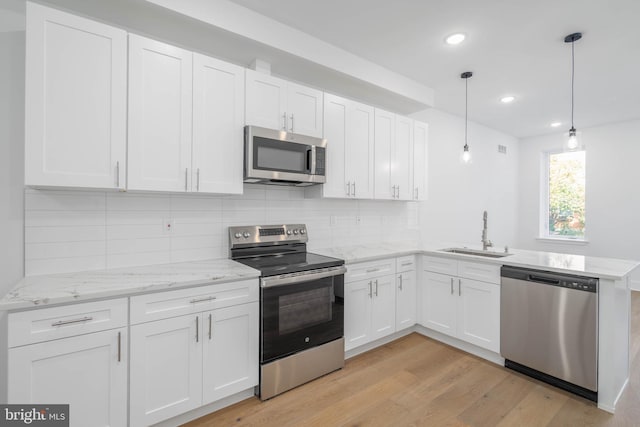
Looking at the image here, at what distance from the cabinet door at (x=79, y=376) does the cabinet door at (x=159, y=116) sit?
3.03 ft

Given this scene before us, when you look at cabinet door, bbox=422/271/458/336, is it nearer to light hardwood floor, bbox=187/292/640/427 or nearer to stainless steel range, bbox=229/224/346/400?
light hardwood floor, bbox=187/292/640/427

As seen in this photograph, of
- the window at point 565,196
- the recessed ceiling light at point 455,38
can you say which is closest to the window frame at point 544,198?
the window at point 565,196

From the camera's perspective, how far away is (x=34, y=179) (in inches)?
63.8

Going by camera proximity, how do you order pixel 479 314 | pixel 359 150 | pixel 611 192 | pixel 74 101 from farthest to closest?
pixel 611 192
pixel 359 150
pixel 479 314
pixel 74 101

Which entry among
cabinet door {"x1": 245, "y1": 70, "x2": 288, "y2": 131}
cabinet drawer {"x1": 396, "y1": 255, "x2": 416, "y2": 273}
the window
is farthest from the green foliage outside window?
cabinet door {"x1": 245, "y1": 70, "x2": 288, "y2": 131}

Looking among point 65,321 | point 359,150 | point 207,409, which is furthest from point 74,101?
point 359,150

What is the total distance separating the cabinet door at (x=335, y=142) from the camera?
2854 mm

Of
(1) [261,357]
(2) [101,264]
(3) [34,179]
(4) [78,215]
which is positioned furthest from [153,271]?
(1) [261,357]

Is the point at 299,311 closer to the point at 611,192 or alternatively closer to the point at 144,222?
the point at 144,222

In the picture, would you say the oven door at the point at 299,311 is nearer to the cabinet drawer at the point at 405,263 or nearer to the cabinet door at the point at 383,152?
the cabinet drawer at the point at 405,263

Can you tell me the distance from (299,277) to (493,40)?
2661 mm

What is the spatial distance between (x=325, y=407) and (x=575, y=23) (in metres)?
3.54

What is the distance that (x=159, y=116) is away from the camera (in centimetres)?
198

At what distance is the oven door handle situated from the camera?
2094 mm
